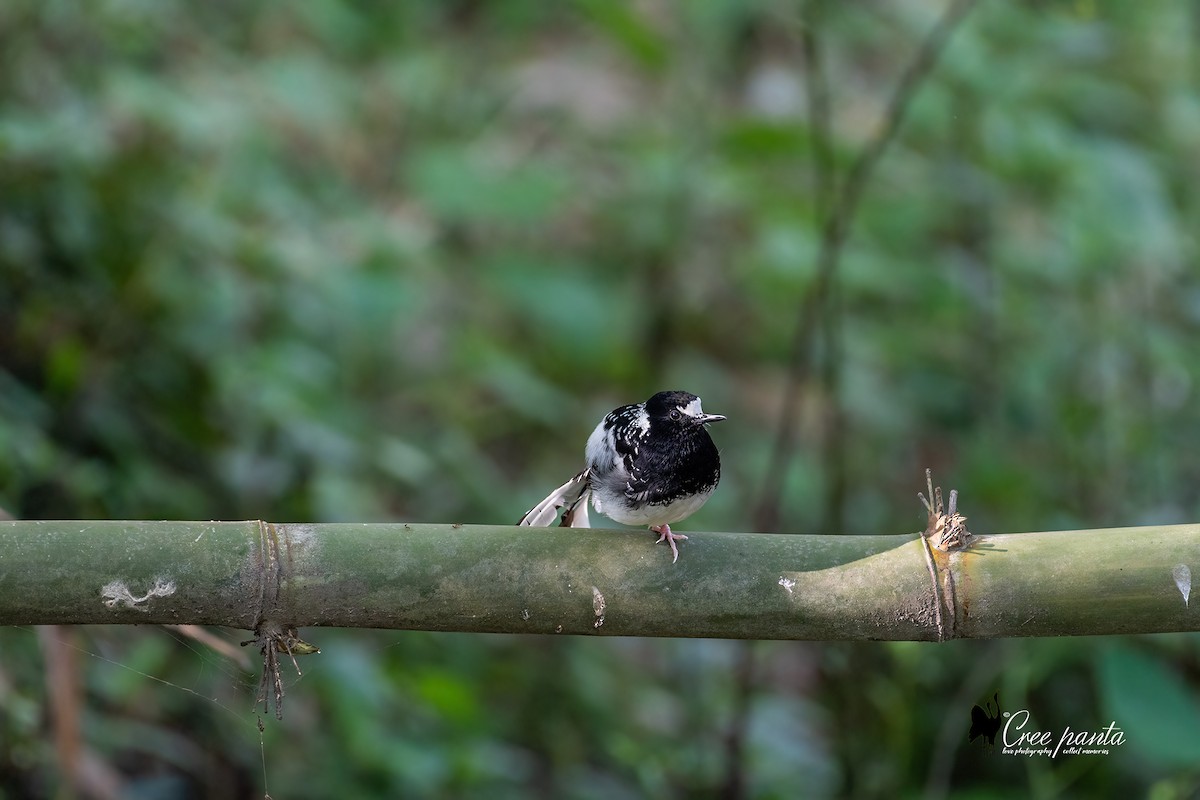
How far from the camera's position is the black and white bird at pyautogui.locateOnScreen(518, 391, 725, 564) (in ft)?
7.79

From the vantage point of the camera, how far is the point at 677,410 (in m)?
2.45

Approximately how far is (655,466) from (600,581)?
19.3 inches

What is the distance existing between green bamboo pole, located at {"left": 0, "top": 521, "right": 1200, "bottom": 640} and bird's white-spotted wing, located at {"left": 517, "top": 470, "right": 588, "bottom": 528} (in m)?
0.55

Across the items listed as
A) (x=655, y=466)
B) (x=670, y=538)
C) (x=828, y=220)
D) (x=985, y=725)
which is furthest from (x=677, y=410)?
(x=828, y=220)

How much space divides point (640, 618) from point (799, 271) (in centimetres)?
311

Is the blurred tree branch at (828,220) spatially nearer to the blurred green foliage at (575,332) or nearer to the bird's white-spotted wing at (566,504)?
the blurred green foliage at (575,332)

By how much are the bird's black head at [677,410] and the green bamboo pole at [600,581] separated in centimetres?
45

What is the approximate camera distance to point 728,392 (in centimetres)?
618

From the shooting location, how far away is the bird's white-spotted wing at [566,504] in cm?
258

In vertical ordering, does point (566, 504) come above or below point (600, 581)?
above

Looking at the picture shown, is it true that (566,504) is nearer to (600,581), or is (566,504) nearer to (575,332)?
(600,581)

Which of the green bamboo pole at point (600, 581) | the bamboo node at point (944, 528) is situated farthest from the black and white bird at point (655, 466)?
the bamboo node at point (944, 528)

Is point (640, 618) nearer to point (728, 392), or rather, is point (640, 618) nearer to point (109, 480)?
point (109, 480)

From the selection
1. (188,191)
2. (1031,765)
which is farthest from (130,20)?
(1031,765)
